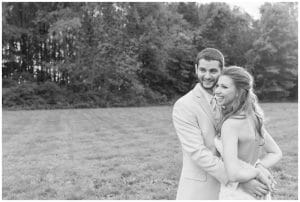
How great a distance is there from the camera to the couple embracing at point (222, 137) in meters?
2.65

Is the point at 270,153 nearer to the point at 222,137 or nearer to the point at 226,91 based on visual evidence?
the point at 222,137

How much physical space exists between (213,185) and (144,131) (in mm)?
9587

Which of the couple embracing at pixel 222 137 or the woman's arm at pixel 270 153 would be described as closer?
the couple embracing at pixel 222 137

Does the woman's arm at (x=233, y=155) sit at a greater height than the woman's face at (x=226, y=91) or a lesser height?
lesser

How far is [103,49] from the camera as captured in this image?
996 inches

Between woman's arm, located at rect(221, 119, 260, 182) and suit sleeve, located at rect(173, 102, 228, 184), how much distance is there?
0.32ft

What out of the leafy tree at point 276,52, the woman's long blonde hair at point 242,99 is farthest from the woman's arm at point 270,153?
the leafy tree at point 276,52

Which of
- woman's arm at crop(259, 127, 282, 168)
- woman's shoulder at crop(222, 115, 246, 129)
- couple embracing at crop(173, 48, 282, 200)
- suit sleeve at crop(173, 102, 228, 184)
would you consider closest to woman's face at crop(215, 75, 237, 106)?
couple embracing at crop(173, 48, 282, 200)

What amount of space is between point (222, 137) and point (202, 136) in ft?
0.71

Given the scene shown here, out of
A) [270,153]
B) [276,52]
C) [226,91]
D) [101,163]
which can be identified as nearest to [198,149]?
[226,91]

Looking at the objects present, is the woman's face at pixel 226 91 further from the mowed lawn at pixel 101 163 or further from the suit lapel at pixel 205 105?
the mowed lawn at pixel 101 163

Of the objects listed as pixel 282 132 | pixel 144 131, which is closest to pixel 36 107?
pixel 144 131

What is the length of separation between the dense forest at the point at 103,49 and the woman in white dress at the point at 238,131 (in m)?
21.6

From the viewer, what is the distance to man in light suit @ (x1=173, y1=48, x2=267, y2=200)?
2750 mm
